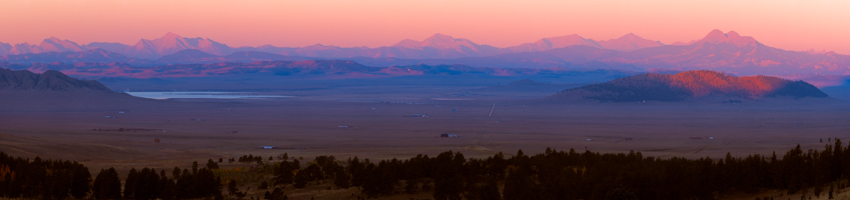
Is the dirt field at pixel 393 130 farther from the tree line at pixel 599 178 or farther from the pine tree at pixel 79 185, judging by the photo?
the tree line at pixel 599 178

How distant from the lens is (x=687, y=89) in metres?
108

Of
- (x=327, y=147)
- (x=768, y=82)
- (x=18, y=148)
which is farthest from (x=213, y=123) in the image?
(x=768, y=82)

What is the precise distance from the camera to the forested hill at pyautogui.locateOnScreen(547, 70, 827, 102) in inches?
4126

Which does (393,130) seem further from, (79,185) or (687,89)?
(687,89)

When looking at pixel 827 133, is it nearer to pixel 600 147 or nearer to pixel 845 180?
pixel 600 147

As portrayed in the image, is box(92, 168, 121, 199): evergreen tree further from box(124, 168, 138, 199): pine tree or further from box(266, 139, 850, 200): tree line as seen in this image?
box(266, 139, 850, 200): tree line

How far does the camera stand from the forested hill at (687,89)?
105m

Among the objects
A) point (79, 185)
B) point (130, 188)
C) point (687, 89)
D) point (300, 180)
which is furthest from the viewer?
point (687, 89)

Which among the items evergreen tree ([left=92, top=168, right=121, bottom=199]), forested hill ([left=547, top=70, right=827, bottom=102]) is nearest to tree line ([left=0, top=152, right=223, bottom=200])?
evergreen tree ([left=92, top=168, right=121, bottom=199])

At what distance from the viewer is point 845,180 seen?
22609 millimetres

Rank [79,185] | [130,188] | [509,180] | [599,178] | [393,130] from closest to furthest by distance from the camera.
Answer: [599,178]
[509,180]
[130,188]
[79,185]
[393,130]

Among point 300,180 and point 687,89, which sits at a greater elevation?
point 687,89

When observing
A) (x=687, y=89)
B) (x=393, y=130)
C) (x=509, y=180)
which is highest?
(x=687, y=89)

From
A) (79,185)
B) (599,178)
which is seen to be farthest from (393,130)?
(599,178)
